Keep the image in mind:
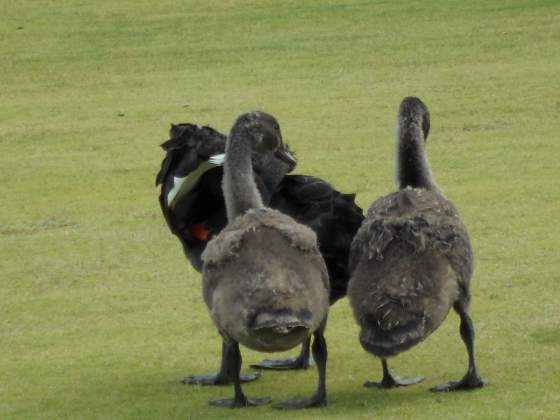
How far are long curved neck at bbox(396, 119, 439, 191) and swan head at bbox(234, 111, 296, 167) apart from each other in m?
0.77

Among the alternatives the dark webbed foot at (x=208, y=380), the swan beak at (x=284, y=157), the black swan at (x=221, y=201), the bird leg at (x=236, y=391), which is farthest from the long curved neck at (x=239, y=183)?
the dark webbed foot at (x=208, y=380)

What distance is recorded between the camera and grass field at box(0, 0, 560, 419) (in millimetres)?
9570

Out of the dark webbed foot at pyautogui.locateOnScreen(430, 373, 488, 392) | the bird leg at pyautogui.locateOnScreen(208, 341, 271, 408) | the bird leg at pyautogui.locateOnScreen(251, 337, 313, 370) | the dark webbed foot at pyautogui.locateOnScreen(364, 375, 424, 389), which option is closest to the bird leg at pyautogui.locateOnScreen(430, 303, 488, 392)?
the dark webbed foot at pyautogui.locateOnScreen(430, 373, 488, 392)

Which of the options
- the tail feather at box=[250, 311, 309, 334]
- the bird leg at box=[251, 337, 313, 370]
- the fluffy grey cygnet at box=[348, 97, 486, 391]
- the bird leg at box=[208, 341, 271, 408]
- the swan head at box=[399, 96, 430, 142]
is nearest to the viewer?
the tail feather at box=[250, 311, 309, 334]

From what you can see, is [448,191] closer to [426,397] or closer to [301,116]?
[301,116]

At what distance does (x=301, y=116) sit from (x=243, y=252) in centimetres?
1374

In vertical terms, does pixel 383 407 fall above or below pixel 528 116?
below

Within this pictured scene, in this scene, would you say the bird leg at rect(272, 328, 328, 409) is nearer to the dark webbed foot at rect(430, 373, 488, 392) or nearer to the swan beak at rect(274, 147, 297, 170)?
the dark webbed foot at rect(430, 373, 488, 392)

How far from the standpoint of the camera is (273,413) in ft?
28.3

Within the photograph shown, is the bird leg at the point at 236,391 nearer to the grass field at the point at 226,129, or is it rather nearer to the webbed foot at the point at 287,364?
the grass field at the point at 226,129

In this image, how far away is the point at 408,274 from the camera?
27.0 ft

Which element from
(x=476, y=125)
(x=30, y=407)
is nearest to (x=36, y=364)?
(x=30, y=407)

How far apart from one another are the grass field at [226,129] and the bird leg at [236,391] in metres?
0.10

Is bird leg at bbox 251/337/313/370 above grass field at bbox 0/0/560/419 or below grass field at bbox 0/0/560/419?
below
